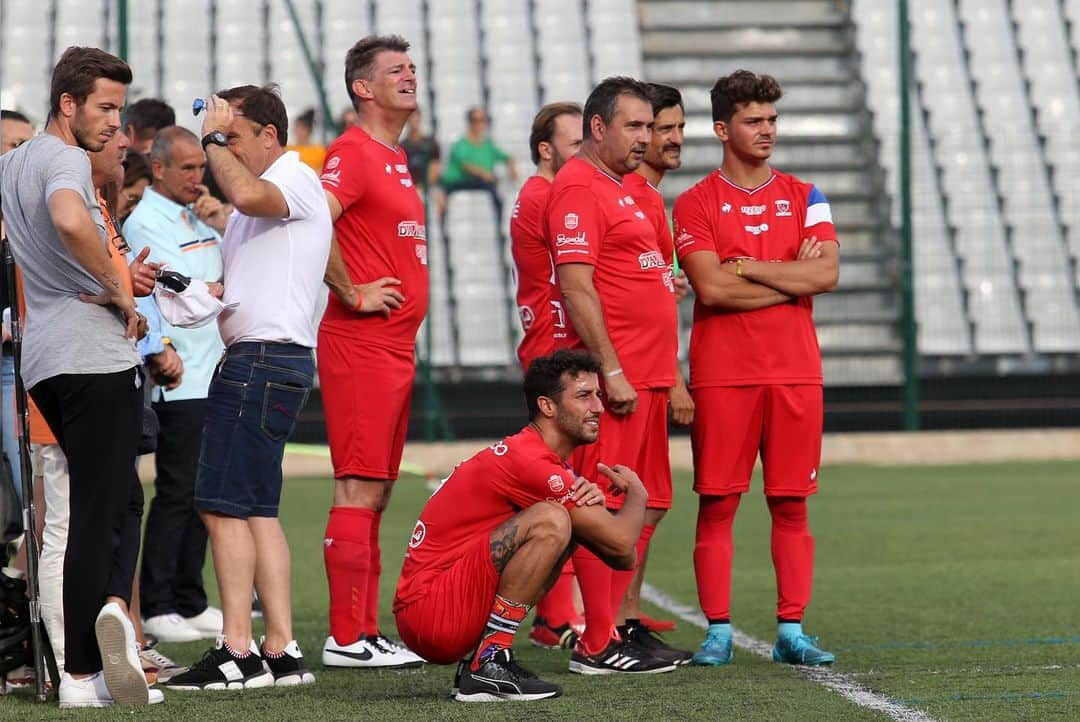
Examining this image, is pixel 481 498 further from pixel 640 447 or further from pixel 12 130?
pixel 12 130

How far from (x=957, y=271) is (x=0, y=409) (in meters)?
12.4

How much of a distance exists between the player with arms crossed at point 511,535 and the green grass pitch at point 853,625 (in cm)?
17

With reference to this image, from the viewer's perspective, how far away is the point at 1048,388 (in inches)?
611

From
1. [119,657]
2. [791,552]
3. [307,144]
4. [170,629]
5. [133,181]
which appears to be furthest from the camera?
[307,144]

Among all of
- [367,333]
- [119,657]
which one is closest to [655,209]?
[367,333]

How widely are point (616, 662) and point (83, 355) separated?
6.35 feet

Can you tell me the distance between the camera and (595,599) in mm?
5566

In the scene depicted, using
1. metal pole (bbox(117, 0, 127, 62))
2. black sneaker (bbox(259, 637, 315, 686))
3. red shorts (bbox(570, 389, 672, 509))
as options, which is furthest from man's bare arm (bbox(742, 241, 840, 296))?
metal pole (bbox(117, 0, 127, 62))

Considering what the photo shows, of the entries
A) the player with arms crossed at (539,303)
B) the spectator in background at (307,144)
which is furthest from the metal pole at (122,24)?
the player with arms crossed at (539,303)

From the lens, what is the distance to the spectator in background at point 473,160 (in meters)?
15.9

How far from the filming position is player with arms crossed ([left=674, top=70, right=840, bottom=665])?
588 centimetres

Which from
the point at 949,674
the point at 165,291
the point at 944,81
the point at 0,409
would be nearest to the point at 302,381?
the point at 165,291

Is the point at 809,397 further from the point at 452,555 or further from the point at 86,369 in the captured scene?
the point at 86,369

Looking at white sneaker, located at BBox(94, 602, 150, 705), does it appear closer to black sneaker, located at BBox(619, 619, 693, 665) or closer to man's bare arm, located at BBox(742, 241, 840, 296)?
black sneaker, located at BBox(619, 619, 693, 665)
